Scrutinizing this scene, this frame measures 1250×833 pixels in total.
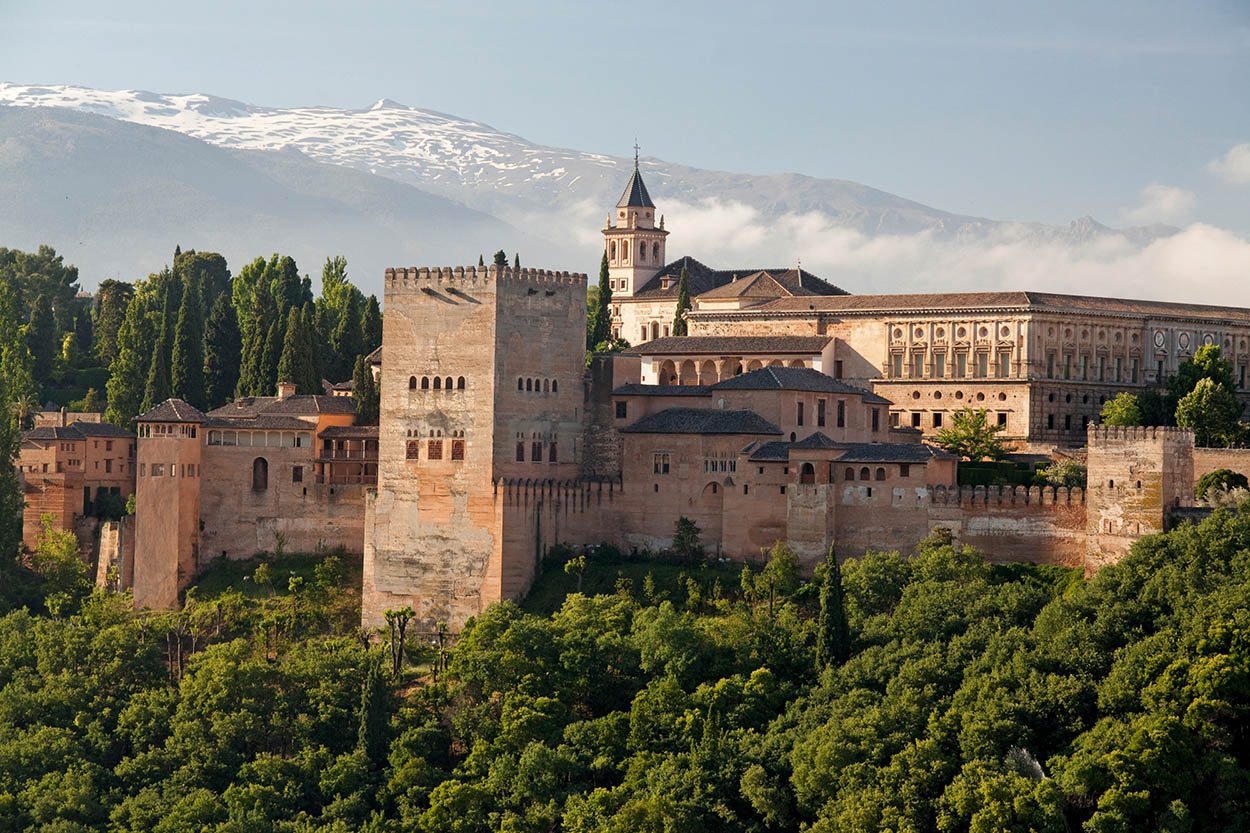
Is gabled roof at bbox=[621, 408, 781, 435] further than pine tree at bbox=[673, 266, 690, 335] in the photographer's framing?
No

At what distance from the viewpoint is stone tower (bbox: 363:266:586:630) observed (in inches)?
2175

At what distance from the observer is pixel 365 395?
2552 inches

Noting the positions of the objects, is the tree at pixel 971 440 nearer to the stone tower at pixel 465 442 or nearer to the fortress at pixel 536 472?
the fortress at pixel 536 472

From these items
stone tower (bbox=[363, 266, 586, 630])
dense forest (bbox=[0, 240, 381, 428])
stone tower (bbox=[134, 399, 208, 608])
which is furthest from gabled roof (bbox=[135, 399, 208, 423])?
stone tower (bbox=[363, 266, 586, 630])

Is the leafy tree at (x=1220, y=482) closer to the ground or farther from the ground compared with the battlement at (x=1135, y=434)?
closer to the ground

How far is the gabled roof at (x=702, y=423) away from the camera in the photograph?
55656 mm

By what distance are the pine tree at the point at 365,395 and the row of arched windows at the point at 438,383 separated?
772cm

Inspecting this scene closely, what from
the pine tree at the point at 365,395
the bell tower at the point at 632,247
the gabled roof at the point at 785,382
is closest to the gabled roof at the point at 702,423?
the gabled roof at the point at 785,382

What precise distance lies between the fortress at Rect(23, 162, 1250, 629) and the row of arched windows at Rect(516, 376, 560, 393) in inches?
2.0

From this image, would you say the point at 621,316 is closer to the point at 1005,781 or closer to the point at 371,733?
the point at 371,733

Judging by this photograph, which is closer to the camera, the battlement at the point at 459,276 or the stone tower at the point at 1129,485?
the stone tower at the point at 1129,485

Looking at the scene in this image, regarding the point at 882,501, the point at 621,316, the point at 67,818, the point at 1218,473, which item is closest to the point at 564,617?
the point at 882,501

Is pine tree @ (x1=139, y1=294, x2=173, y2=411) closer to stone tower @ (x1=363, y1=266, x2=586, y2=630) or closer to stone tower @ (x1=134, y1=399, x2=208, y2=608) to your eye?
stone tower @ (x1=134, y1=399, x2=208, y2=608)

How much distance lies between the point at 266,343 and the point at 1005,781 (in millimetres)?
38292
